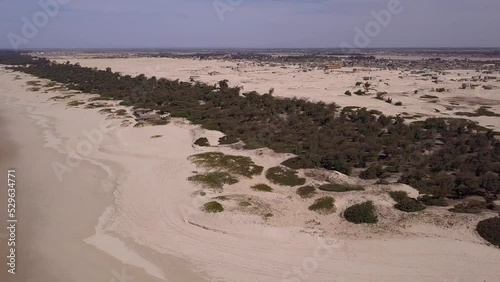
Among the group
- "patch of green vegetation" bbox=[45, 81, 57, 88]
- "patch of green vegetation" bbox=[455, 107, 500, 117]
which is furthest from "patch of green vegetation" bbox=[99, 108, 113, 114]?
"patch of green vegetation" bbox=[455, 107, 500, 117]

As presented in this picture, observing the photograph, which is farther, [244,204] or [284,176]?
[284,176]

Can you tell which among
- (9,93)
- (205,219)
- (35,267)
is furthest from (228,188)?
(9,93)

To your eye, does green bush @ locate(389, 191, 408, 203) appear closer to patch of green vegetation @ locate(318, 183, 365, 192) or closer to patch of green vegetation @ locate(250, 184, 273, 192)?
patch of green vegetation @ locate(318, 183, 365, 192)

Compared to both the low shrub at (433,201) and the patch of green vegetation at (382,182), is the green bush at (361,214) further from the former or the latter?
the patch of green vegetation at (382,182)

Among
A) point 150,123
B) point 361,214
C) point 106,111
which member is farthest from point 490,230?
point 106,111

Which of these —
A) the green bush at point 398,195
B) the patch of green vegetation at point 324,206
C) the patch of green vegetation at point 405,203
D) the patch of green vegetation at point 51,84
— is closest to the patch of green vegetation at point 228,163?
the patch of green vegetation at point 324,206

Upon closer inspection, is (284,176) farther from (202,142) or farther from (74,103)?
(74,103)
